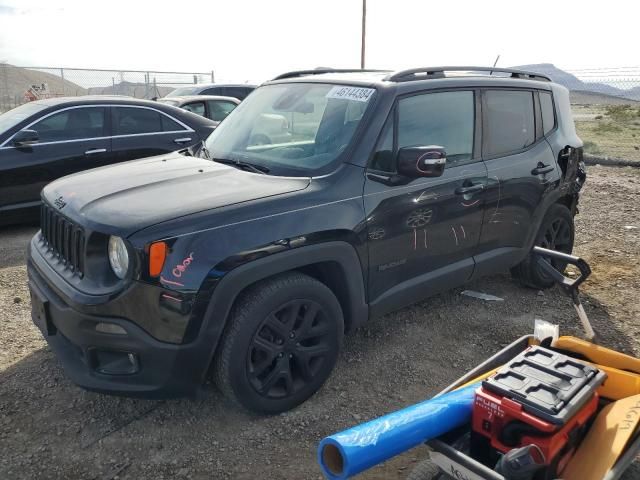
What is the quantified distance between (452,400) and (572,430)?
0.45 m

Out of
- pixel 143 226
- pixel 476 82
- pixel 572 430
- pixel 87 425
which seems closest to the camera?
pixel 572 430

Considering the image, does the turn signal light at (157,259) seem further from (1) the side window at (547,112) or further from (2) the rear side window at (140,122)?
(2) the rear side window at (140,122)

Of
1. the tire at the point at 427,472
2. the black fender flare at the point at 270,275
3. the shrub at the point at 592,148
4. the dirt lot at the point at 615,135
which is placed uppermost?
the black fender flare at the point at 270,275

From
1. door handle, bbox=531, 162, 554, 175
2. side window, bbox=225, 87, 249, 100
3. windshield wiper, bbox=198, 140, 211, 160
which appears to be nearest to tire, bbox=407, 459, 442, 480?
windshield wiper, bbox=198, 140, 211, 160

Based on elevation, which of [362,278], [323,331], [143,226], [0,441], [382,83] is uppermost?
[382,83]

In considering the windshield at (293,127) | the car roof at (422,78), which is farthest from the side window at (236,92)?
the windshield at (293,127)

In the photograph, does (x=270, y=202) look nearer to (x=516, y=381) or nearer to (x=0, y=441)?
(x=516, y=381)

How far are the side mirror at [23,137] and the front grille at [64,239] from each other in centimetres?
323

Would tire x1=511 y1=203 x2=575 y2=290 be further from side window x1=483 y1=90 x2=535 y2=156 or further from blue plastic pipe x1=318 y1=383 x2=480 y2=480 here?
blue plastic pipe x1=318 y1=383 x2=480 y2=480

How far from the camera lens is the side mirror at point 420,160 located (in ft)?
10.2

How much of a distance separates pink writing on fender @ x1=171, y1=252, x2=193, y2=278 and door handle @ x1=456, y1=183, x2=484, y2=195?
1.90m

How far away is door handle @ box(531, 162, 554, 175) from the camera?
429cm

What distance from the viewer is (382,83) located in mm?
3430

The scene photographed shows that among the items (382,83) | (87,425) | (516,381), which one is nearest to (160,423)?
(87,425)
